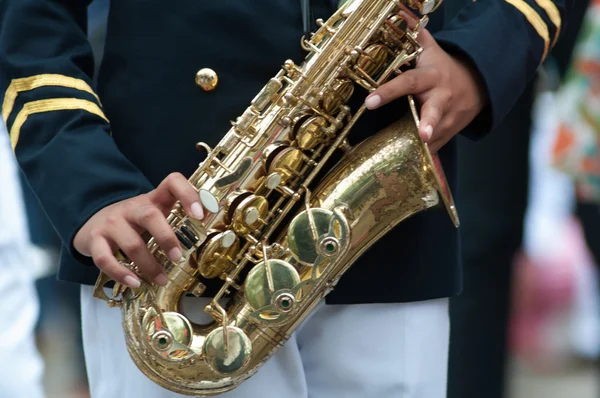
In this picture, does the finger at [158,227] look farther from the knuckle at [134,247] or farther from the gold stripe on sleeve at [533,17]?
the gold stripe on sleeve at [533,17]

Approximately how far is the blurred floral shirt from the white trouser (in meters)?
2.00

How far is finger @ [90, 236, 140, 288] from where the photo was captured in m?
1.46

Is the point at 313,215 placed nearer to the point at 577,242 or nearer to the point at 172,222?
the point at 172,222

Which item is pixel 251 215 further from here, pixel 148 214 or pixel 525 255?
pixel 525 255

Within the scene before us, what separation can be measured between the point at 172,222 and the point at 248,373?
259mm

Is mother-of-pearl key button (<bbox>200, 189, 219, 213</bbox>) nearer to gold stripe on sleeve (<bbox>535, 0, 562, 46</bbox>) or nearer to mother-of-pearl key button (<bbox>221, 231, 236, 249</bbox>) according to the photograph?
mother-of-pearl key button (<bbox>221, 231, 236, 249</bbox>)

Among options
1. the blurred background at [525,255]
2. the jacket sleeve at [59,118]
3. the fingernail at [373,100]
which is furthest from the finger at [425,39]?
the blurred background at [525,255]

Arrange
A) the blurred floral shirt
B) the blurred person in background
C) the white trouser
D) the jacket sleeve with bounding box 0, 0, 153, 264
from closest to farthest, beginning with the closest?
the jacket sleeve with bounding box 0, 0, 153, 264, the white trouser, the blurred person in background, the blurred floral shirt

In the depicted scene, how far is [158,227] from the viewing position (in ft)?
4.73

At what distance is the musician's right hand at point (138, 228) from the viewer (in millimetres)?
1449

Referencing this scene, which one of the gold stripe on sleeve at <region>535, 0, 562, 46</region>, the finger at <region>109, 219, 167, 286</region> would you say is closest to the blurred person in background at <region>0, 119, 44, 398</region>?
the finger at <region>109, 219, 167, 286</region>

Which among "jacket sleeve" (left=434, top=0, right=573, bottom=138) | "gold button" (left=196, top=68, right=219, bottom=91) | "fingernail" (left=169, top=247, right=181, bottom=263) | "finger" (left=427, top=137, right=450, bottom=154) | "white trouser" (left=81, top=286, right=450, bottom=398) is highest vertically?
"jacket sleeve" (left=434, top=0, right=573, bottom=138)

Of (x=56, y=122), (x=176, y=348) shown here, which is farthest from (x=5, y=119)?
(x=176, y=348)

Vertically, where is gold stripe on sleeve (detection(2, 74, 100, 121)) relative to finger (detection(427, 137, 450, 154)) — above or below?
below
